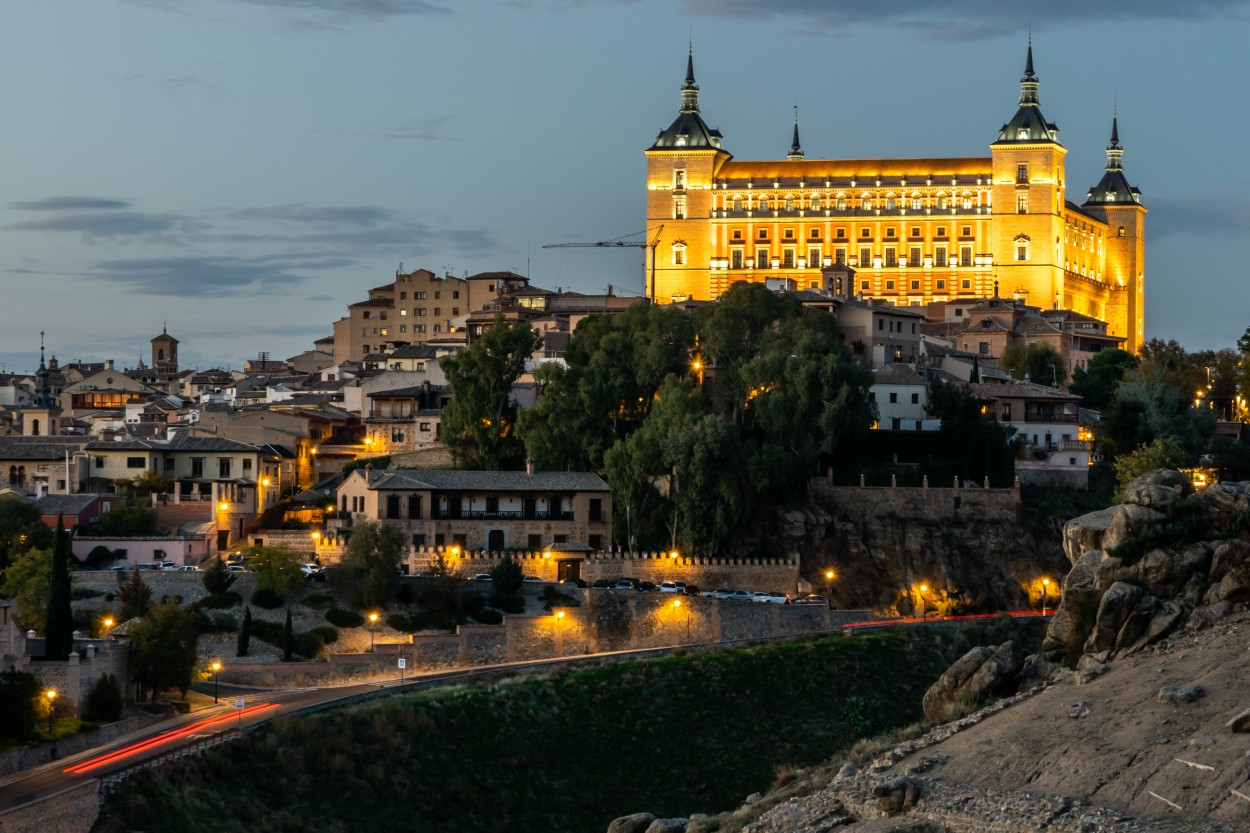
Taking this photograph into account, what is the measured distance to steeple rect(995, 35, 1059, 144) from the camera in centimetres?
16400

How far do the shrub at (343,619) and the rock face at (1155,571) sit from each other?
35183mm

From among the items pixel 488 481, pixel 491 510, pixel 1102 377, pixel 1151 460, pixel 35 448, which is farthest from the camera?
pixel 1102 377

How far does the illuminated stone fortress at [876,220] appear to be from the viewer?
162 meters

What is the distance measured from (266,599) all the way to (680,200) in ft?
303

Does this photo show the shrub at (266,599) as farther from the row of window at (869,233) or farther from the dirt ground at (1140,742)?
the row of window at (869,233)

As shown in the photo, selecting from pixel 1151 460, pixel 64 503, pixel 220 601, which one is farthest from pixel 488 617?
pixel 1151 460

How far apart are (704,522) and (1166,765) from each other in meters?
48.4

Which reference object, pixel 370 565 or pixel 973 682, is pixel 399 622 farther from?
pixel 973 682

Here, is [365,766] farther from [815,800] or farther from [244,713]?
[815,800]

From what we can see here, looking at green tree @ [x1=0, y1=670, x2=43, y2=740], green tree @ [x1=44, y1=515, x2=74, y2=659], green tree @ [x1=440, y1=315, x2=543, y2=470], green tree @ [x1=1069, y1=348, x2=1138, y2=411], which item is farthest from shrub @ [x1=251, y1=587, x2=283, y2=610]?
green tree @ [x1=1069, y1=348, x2=1138, y2=411]

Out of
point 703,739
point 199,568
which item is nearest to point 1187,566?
point 703,739

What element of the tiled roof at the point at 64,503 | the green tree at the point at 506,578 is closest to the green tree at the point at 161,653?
the green tree at the point at 506,578

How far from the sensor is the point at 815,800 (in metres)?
41.6

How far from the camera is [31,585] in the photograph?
7400cm
